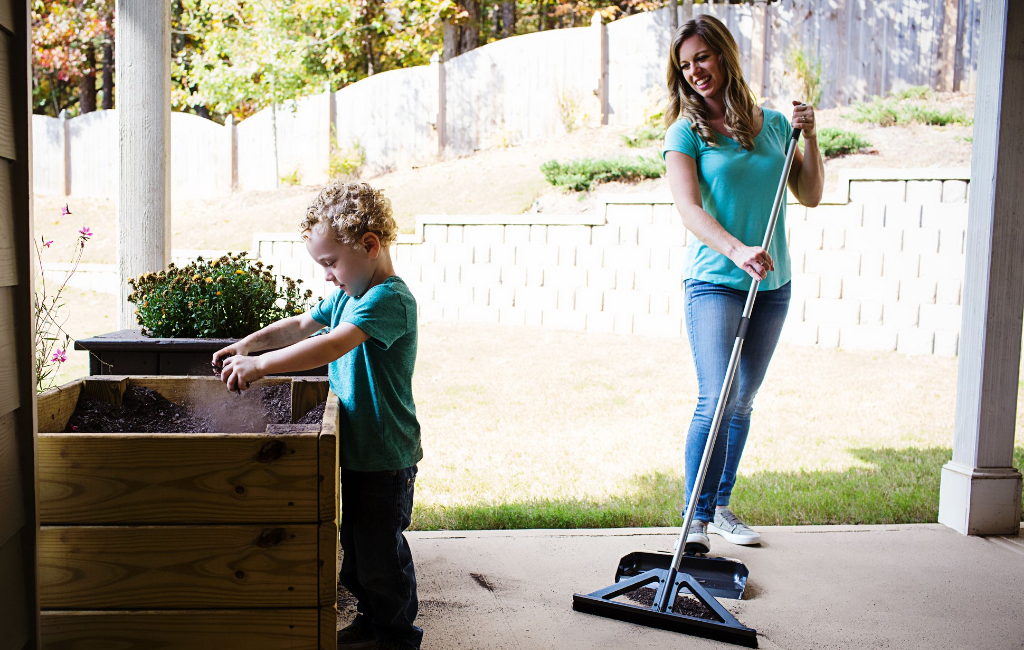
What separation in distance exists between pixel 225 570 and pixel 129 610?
7.3 inches

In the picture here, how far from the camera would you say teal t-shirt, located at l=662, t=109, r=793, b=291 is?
2.70m

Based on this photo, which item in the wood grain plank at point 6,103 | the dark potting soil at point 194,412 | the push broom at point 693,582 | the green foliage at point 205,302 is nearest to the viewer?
the wood grain plank at point 6,103

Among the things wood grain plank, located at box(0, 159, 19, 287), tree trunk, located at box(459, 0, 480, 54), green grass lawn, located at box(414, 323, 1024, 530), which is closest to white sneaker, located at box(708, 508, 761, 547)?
green grass lawn, located at box(414, 323, 1024, 530)

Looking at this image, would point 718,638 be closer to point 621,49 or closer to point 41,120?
point 621,49

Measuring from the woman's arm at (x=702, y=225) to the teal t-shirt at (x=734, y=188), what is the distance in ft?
0.15

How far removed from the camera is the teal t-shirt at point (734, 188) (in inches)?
106

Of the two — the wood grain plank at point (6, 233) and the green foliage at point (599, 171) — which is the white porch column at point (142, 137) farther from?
the green foliage at point (599, 171)

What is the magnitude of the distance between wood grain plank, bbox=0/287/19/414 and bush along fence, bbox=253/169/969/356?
501cm

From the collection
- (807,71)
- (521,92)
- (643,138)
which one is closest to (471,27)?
(521,92)

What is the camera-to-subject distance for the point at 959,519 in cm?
312

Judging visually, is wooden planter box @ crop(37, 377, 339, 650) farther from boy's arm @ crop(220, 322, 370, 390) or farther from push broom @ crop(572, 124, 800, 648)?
push broom @ crop(572, 124, 800, 648)

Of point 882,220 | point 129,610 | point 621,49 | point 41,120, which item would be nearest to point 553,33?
point 621,49

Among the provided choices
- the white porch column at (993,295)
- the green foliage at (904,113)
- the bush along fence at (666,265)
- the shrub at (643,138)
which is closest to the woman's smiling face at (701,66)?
the white porch column at (993,295)

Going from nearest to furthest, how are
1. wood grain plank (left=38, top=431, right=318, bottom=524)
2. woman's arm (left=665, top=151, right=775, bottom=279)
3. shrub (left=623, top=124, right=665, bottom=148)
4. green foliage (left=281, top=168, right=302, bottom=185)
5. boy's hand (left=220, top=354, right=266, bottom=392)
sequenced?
wood grain plank (left=38, top=431, right=318, bottom=524)
boy's hand (left=220, top=354, right=266, bottom=392)
woman's arm (left=665, top=151, right=775, bottom=279)
shrub (left=623, top=124, right=665, bottom=148)
green foliage (left=281, top=168, right=302, bottom=185)
